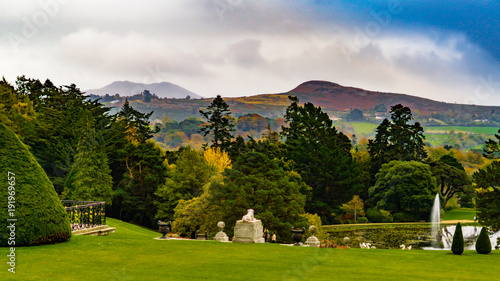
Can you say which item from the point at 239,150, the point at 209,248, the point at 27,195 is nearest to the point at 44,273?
the point at 27,195

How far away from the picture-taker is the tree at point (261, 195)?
45.4m

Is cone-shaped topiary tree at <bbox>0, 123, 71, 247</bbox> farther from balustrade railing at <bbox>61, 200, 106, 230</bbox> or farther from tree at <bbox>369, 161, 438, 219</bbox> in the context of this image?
tree at <bbox>369, 161, 438, 219</bbox>

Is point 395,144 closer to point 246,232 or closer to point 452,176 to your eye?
point 452,176

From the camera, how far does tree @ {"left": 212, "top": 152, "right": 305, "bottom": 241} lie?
45.4m

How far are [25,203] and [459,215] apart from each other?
84.8 metres

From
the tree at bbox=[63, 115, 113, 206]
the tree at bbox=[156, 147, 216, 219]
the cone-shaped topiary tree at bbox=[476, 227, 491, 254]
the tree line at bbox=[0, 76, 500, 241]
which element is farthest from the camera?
the tree at bbox=[156, 147, 216, 219]

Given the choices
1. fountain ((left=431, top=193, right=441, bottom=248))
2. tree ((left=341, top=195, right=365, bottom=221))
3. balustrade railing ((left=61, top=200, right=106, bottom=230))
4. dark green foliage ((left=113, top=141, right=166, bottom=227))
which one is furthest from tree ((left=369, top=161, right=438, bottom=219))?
balustrade railing ((left=61, top=200, right=106, bottom=230))

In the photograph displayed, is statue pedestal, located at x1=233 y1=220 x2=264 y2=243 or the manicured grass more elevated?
statue pedestal, located at x1=233 y1=220 x2=264 y2=243

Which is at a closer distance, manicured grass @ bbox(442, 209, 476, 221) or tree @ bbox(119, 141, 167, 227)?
tree @ bbox(119, 141, 167, 227)

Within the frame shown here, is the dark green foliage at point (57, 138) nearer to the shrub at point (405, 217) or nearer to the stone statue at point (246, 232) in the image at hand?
the stone statue at point (246, 232)

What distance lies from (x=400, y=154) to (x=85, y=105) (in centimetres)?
5598

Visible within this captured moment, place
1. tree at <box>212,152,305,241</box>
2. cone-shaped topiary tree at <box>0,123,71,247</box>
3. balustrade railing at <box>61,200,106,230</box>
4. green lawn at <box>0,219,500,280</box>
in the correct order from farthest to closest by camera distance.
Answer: tree at <box>212,152,305,241</box>, balustrade railing at <box>61,200,106,230</box>, cone-shaped topiary tree at <box>0,123,71,247</box>, green lawn at <box>0,219,500,280</box>

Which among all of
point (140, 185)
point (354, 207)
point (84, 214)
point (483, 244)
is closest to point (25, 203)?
point (84, 214)

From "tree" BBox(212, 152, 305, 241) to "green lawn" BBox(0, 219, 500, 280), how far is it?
18568mm
